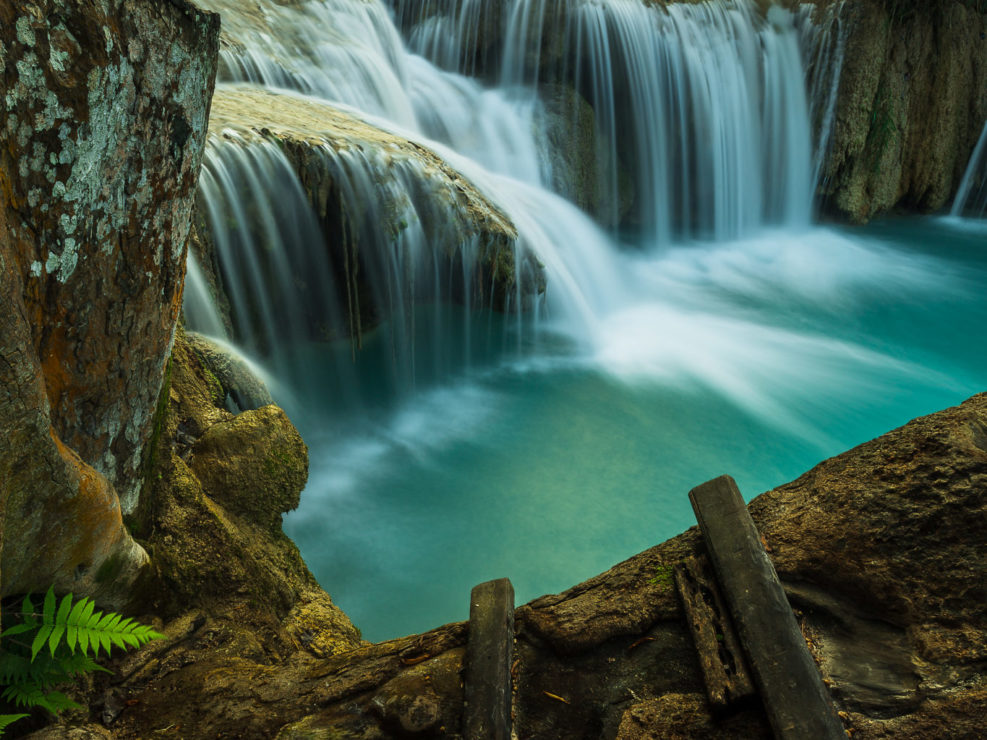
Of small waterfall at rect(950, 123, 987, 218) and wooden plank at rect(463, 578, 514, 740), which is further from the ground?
small waterfall at rect(950, 123, 987, 218)

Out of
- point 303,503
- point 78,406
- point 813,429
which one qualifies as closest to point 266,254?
point 303,503

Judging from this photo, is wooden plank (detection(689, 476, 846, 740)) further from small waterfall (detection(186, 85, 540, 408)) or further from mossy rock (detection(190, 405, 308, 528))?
small waterfall (detection(186, 85, 540, 408))

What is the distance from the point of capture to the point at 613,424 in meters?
6.77

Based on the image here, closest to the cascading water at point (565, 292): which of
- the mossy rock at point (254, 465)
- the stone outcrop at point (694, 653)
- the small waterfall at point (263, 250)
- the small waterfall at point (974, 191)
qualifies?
the small waterfall at point (263, 250)

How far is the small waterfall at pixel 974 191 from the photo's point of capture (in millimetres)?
13547

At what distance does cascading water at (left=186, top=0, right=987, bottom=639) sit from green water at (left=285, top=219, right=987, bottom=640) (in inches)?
1.1

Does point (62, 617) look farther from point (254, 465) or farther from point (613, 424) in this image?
point (613, 424)

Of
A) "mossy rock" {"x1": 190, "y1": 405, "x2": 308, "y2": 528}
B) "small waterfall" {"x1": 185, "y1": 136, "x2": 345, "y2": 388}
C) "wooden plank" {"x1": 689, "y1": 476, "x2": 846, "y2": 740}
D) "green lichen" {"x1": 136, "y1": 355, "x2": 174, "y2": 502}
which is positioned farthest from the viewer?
"small waterfall" {"x1": 185, "y1": 136, "x2": 345, "y2": 388}

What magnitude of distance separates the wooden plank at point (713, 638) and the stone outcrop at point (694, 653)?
0.05m

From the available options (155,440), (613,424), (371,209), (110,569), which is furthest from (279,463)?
(613,424)

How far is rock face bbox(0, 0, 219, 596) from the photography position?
1.60m

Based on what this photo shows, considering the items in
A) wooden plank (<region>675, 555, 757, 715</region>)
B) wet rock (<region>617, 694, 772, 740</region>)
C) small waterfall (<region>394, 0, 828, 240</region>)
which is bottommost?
wet rock (<region>617, 694, 772, 740</region>)

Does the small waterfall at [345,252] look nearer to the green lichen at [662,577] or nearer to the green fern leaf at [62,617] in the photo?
the green fern leaf at [62,617]

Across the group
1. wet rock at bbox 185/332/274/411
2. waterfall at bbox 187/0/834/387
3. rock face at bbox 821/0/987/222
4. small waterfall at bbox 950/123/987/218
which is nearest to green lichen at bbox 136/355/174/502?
wet rock at bbox 185/332/274/411
